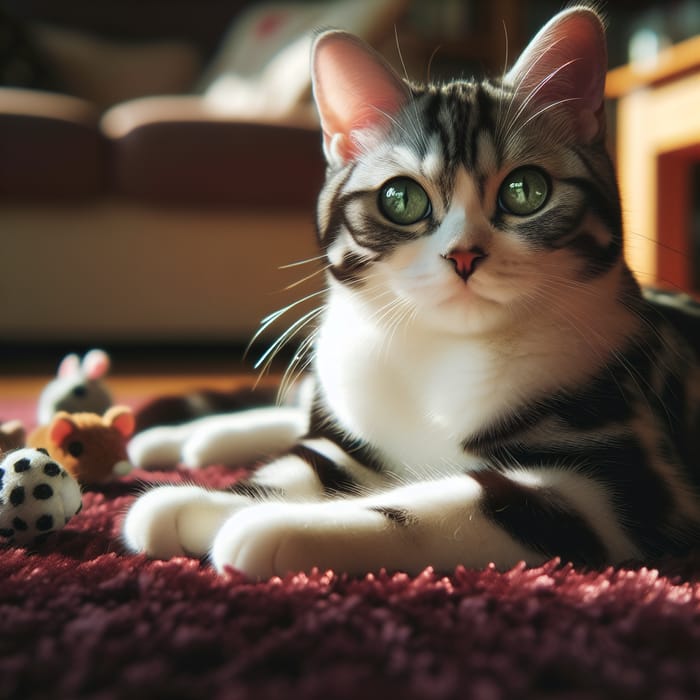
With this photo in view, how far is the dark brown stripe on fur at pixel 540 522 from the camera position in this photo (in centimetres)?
69

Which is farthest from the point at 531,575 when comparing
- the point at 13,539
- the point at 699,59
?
the point at 699,59

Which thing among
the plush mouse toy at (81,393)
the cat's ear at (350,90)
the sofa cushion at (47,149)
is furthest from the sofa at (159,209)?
the cat's ear at (350,90)

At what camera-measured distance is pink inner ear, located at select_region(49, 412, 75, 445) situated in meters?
0.98

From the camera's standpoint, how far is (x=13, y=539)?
0.75 meters

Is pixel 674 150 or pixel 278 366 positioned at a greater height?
pixel 674 150

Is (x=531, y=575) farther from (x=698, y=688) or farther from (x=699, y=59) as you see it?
(x=699, y=59)

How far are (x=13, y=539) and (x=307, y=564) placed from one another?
1.02ft

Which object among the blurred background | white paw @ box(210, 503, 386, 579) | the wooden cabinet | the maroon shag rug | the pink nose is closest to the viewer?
the maroon shag rug

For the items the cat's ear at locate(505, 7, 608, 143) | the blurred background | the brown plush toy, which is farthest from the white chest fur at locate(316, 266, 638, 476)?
the blurred background

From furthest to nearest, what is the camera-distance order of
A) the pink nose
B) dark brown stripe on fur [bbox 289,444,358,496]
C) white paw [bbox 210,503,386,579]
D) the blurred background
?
the blurred background → dark brown stripe on fur [bbox 289,444,358,496] → the pink nose → white paw [bbox 210,503,386,579]

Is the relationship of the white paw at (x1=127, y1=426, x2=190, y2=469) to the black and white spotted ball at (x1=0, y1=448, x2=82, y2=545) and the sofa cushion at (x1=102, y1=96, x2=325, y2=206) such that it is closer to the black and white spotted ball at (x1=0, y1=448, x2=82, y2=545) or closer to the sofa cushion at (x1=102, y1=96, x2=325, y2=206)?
the black and white spotted ball at (x1=0, y1=448, x2=82, y2=545)

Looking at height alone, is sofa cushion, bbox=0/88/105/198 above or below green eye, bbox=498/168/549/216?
above

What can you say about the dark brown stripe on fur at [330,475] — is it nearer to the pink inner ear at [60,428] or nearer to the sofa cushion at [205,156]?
the pink inner ear at [60,428]

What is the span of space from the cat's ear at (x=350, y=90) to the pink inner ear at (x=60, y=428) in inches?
18.4
